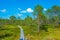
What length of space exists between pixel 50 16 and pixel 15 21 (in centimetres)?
1991

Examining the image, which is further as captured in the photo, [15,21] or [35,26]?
[15,21]

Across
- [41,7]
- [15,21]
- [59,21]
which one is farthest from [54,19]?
[41,7]

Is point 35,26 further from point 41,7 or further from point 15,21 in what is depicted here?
point 15,21

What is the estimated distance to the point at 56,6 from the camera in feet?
275

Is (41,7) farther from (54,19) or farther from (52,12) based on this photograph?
(52,12)

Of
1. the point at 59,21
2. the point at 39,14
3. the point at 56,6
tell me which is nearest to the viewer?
the point at 39,14

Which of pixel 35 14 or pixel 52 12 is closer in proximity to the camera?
pixel 35 14

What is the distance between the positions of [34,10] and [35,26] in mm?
5476

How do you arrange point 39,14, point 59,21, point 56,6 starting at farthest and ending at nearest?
point 56,6
point 59,21
point 39,14

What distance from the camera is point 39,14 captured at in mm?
51500

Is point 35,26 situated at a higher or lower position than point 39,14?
lower

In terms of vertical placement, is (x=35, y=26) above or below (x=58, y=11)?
below

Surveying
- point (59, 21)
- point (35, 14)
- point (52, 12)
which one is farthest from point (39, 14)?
point (52, 12)

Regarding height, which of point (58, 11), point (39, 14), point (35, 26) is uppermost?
point (58, 11)
